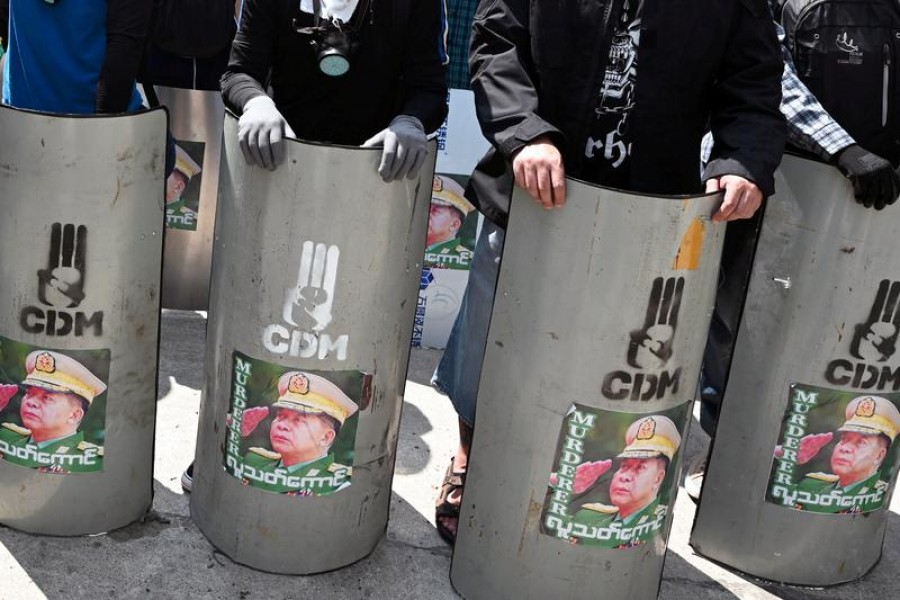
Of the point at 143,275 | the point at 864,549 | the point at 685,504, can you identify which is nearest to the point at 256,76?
the point at 143,275

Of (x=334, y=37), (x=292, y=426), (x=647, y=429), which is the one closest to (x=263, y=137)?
(x=334, y=37)

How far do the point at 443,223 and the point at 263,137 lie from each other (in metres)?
2.04

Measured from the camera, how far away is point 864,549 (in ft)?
9.88

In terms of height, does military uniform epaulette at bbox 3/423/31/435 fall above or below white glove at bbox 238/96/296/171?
below

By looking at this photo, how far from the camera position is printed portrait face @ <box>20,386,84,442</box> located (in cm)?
265

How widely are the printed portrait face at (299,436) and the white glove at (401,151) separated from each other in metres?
0.61

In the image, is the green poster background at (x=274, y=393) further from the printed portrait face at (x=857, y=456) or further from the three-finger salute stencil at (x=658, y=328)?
the printed portrait face at (x=857, y=456)

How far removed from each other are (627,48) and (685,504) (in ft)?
4.90

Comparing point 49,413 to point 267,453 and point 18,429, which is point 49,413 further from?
point 267,453

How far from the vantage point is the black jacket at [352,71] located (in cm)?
274

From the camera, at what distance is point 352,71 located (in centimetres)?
281

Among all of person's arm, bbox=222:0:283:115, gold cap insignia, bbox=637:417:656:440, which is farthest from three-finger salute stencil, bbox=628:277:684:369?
person's arm, bbox=222:0:283:115

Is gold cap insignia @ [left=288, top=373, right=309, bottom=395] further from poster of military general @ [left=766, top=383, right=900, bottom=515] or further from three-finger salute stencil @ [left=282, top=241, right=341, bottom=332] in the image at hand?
poster of military general @ [left=766, top=383, right=900, bottom=515]

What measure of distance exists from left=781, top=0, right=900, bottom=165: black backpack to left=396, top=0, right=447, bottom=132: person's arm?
1009 mm
